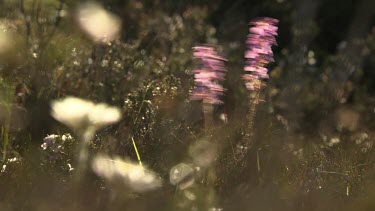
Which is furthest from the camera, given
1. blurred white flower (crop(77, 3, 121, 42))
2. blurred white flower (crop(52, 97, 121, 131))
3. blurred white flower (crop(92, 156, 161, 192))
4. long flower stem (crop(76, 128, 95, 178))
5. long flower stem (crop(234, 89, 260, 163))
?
blurred white flower (crop(77, 3, 121, 42))

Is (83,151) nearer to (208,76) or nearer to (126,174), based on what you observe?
(126,174)

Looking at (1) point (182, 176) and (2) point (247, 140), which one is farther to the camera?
(2) point (247, 140)

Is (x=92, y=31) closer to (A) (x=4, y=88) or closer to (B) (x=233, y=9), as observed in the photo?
(A) (x=4, y=88)

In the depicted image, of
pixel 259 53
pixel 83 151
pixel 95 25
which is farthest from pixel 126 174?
pixel 95 25

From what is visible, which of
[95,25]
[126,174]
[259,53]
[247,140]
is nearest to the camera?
[126,174]

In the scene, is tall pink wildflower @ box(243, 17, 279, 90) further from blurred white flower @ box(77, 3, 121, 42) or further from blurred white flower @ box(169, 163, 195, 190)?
blurred white flower @ box(77, 3, 121, 42)

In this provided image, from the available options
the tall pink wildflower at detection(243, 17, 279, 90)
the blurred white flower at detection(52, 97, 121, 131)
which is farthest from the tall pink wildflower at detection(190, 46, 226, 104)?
the blurred white flower at detection(52, 97, 121, 131)

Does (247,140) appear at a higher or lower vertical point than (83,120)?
lower

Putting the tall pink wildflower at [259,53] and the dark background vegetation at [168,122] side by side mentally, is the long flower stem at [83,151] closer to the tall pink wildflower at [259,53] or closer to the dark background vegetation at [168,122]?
the dark background vegetation at [168,122]
